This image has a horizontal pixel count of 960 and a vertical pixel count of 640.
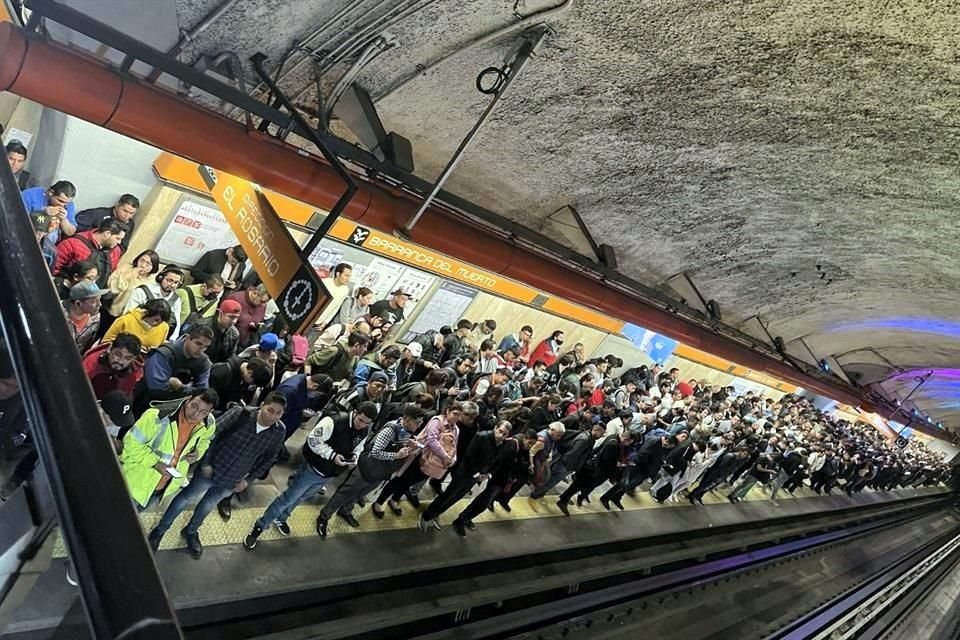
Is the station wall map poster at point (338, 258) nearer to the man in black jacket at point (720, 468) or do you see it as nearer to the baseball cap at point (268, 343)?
the baseball cap at point (268, 343)

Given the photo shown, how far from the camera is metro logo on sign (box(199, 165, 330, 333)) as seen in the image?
5.36 m

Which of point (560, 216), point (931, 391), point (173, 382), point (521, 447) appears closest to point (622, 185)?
point (560, 216)

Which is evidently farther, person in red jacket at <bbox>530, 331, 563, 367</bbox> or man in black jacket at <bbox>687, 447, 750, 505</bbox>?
person in red jacket at <bbox>530, 331, 563, 367</bbox>

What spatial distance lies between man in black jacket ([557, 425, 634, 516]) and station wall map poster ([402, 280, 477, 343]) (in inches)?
136

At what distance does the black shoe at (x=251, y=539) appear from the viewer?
6.10 m

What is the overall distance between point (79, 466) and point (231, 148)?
17.6 feet

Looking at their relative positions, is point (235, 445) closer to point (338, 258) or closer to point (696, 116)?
point (338, 258)

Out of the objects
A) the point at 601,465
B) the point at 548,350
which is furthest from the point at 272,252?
the point at 548,350

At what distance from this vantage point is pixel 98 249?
648cm

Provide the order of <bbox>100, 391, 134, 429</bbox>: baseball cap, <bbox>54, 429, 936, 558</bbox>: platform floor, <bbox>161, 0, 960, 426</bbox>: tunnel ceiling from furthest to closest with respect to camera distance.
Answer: <bbox>54, 429, 936, 558</bbox>: platform floor → <bbox>161, 0, 960, 426</bbox>: tunnel ceiling → <bbox>100, 391, 134, 429</bbox>: baseball cap

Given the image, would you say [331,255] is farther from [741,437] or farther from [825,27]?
[741,437]

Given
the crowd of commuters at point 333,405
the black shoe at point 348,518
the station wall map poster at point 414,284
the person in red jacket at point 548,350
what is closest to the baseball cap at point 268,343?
the crowd of commuters at point 333,405

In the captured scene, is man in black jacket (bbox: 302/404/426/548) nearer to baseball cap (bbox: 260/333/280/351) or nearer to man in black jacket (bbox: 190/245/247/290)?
baseball cap (bbox: 260/333/280/351)

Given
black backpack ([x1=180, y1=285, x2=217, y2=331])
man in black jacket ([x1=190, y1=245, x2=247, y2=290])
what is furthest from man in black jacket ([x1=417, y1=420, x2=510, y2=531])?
man in black jacket ([x1=190, y1=245, x2=247, y2=290])
